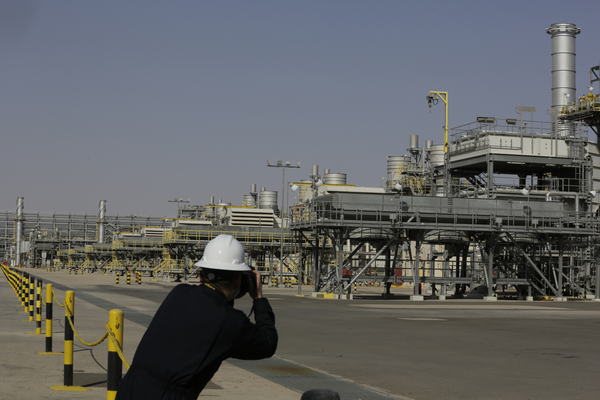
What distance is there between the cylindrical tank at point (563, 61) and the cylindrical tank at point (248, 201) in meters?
59.8

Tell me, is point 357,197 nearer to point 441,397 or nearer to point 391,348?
point 391,348

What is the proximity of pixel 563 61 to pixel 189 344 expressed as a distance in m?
61.0

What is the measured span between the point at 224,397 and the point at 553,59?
5655 centimetres

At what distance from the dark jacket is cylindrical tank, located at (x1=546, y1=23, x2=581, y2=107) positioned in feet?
196

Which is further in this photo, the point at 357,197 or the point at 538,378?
the point at 357,197

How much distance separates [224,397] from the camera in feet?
32.6

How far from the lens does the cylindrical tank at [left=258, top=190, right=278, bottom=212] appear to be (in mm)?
104562

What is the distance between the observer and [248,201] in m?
113

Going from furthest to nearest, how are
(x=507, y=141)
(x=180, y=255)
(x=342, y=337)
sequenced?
(x=180, y=255), (x=507, y=141), (x=342, y=337)

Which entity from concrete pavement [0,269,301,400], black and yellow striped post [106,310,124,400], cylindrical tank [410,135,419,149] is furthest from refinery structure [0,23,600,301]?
black and yellow striped post [106,310,124,400]

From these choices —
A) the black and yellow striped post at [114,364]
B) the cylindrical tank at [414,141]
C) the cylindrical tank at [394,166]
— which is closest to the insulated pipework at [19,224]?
the cylindrical tank at [394,166]

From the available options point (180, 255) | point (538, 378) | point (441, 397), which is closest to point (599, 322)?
point (538, 378)

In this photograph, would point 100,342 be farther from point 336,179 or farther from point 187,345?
point 336,179

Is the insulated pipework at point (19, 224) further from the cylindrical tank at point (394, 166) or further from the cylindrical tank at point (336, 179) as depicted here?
the cylindrical tank at point (394, 166)
